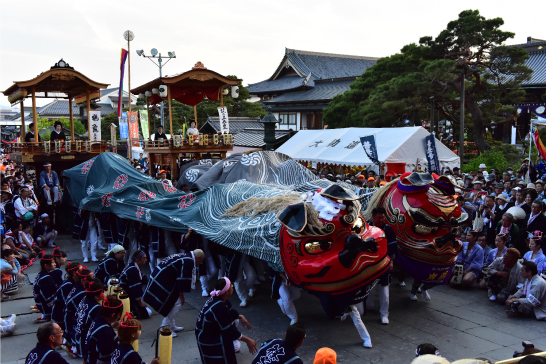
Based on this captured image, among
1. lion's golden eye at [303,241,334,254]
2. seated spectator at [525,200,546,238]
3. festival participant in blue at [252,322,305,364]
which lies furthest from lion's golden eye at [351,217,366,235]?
seated spectator at [525,200,546,238]

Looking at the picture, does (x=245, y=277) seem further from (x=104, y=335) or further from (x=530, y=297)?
(x=530, y=297)

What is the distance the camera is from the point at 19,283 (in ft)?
30.2

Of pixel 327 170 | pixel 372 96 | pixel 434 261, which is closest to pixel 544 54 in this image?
pixel 372 96

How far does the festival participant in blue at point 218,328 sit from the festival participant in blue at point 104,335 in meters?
0.90

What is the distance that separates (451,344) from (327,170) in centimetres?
1128

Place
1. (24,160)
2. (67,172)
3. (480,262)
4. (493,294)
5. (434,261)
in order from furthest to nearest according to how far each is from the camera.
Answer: (24,160) → (67,172) → (480,262) → (493,294) → (434,261)

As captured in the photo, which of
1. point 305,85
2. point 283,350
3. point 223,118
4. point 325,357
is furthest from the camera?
point 305,85

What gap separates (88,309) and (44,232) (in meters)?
7.99

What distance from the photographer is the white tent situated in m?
14.5

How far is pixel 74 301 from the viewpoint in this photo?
5723mm

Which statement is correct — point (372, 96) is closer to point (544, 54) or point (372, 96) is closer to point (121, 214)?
point (121, 214)

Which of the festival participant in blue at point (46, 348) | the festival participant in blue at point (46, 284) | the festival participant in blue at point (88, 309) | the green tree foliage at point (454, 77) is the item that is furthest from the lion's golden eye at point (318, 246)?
the green tree foliage at point (454, 77)

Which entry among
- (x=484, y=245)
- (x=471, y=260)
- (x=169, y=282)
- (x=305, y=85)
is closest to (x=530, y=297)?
(x=471, y=260)

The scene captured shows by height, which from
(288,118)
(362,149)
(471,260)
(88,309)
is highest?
(288,118)
